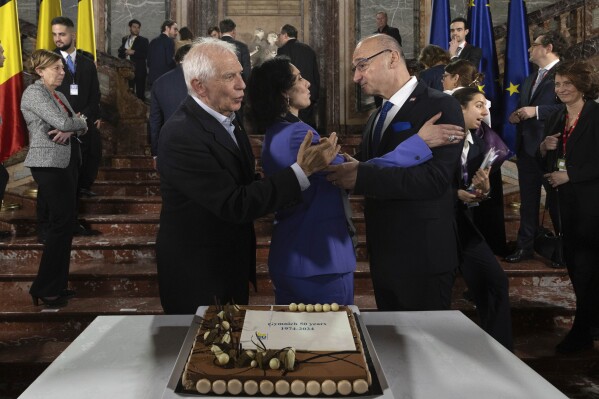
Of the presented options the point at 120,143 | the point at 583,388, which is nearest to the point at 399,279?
the point at 583,388

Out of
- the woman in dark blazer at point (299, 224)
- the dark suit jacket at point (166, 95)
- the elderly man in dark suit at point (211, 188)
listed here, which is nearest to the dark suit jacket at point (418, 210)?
the woman in dark blazer at point (299, 224)

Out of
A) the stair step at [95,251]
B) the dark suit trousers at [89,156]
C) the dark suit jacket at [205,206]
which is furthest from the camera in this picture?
the dark suit trousers at [89,156]

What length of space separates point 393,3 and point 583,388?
802cm

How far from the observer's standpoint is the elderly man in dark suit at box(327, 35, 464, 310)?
6.77 ft

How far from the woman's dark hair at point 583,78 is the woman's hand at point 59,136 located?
3085 millimetres

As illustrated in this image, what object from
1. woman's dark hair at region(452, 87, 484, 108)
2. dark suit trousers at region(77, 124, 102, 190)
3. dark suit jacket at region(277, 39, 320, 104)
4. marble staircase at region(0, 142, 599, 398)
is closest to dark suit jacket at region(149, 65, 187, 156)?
marble staircase at region(0, 142, 599, 398)

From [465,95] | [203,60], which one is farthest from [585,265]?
[203,60]

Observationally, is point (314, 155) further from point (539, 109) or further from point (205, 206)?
point (539, 109)

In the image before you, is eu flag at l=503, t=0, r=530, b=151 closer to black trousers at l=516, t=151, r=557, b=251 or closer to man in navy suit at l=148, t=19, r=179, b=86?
black trousers at l=516, t=151, r=557, b=251

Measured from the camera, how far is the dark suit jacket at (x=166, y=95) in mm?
4602

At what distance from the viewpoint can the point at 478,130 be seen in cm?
315

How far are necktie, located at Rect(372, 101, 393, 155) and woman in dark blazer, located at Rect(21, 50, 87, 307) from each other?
2361 mm

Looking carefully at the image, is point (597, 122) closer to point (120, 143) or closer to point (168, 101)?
point (168, 101)

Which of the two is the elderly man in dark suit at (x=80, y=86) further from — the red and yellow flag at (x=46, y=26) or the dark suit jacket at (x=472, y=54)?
the dark suit jacket at (x=472, y=54)
